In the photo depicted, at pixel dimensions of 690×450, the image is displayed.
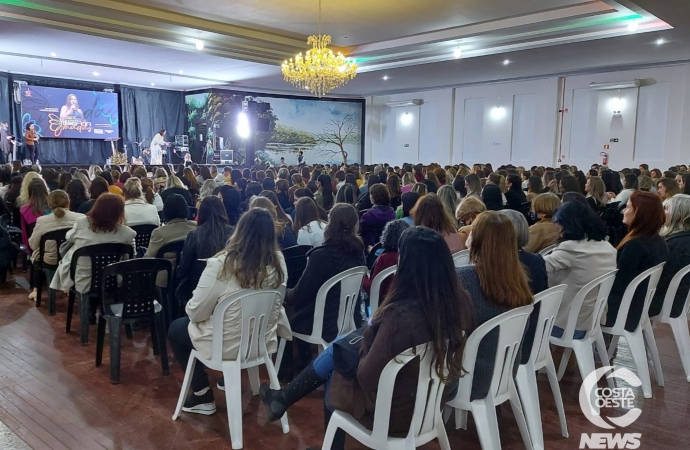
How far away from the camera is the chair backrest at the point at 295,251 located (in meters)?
3.48

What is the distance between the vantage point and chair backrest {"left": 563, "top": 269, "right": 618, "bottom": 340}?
9.09 ft

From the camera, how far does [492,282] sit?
2.11 m

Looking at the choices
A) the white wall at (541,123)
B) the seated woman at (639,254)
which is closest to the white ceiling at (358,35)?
the white wall at (541,123)

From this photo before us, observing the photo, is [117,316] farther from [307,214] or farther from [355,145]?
[355,145]

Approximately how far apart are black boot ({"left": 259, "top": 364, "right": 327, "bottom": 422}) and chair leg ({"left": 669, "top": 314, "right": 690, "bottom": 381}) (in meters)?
2.53

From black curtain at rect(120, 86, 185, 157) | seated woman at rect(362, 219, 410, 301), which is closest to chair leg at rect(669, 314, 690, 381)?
seated woman at rect(362, 219, 410, 301)

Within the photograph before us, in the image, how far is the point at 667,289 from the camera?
10.9 ft

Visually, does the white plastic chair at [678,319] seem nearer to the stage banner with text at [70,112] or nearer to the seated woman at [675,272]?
the seated woman at [675,272]

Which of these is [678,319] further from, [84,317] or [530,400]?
[84,317]

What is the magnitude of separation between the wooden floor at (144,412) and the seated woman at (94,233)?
532 millimetres

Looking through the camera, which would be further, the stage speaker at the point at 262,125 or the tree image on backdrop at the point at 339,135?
the tree image on backdrop at the point at 339,135

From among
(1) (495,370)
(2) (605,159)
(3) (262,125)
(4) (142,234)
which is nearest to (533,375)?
(1) (495,370)

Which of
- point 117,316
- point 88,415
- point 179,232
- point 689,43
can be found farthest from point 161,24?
point 689,43

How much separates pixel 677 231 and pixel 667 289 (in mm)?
497
